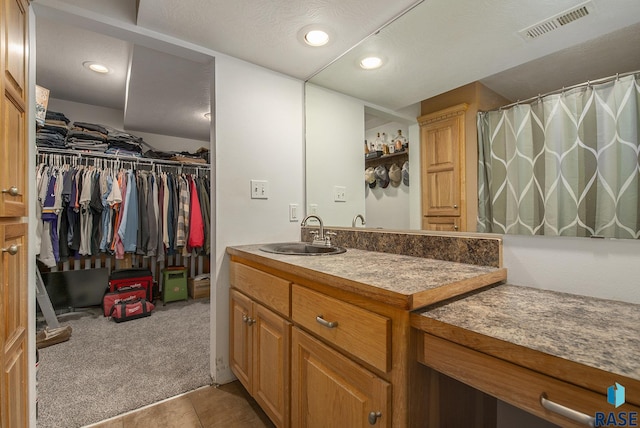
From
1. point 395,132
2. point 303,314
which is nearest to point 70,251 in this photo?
point 303,314

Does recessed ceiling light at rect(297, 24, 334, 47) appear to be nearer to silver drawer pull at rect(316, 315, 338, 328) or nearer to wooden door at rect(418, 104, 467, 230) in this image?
wooden door at rect(418, 104, 467, 230)

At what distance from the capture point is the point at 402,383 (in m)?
0.72

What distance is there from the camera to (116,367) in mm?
1858

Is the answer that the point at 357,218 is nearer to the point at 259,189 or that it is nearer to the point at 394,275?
the point at 259,189

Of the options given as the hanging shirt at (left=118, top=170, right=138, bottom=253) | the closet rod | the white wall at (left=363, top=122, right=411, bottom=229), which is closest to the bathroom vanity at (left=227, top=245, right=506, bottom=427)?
the white wall at (left=363, top=122, right=411, bottom=229)

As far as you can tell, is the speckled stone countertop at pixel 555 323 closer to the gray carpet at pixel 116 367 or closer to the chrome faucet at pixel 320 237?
the chrome faucet at pixel 320 237

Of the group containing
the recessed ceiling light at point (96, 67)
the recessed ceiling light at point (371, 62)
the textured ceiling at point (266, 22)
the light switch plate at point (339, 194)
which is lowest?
the light switch plate at point (339, 194)

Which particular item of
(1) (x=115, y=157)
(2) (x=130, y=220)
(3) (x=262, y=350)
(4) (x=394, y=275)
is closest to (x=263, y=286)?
(3) (x=262, y=350)

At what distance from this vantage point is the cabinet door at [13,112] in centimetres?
91

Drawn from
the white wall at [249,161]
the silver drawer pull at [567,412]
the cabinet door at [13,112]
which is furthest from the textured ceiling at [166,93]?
the silver drawer pull at [567,412]

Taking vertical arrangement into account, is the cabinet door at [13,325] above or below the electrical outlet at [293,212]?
below

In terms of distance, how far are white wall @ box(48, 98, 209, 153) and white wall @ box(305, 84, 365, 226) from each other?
2807 mm

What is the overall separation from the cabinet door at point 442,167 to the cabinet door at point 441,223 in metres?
0.02

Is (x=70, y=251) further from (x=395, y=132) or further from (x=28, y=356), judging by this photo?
(x=395, y=132)
